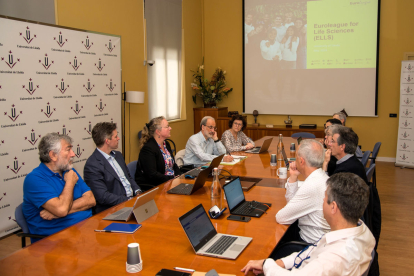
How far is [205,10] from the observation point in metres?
9.41

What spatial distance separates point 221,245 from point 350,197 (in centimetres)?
81

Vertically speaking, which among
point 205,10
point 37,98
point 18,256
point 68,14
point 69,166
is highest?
point 205,10

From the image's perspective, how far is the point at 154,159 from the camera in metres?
4.05

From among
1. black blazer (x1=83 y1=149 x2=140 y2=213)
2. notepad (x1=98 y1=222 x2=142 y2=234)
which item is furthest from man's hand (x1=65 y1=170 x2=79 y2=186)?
notepad (x1=98 y1=222 x2=142 y2=234)

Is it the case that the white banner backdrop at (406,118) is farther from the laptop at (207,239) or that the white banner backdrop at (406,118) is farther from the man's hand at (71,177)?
the man's hand at (71,177)

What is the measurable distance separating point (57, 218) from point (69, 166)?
411 mm

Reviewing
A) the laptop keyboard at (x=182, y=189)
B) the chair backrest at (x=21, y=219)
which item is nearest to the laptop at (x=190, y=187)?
the laptop keyboard at (x=182, y=189)

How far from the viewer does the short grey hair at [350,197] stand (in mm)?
1706

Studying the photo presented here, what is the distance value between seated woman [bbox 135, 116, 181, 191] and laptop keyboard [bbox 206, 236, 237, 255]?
1.91 meters

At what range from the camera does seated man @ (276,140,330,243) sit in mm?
2455

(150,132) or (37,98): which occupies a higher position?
(37,98)

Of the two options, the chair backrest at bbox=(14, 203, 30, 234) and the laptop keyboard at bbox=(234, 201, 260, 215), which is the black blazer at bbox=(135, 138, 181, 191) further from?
the chair backrest at bbox=(14, 203, 30, 234)

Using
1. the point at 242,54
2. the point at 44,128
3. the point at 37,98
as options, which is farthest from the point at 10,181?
the point at 242,54

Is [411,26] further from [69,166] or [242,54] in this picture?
Answer: [69,166]
